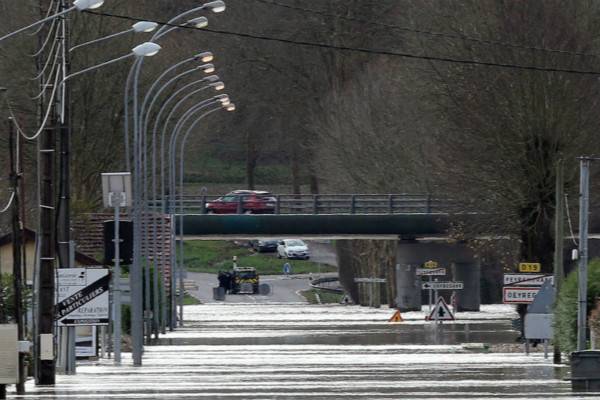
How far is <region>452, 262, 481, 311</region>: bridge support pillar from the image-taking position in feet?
260

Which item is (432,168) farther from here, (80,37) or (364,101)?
(364,101)

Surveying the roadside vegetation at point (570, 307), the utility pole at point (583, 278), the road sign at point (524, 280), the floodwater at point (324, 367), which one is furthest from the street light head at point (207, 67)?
the utility pole at point (583, 278)

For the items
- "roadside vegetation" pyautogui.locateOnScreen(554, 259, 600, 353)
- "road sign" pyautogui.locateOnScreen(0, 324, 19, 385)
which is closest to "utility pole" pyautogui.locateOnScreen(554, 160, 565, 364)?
"roadside vegetation" pyautogui.locateOnScreen(554, 259, 600, 353)

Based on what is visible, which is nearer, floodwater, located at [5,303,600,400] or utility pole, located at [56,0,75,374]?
floodwater, located at [5,303,600,400]

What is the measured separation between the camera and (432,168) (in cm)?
6206

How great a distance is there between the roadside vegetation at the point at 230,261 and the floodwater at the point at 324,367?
51.1m

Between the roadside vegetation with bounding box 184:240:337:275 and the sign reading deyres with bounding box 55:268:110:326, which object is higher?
the sign reading deyres with bounding box 55:268:110:326

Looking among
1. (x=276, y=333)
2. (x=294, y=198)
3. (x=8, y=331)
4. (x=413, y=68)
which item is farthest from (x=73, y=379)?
(x=294, y=198)

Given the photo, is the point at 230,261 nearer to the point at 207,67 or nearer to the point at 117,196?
the point at 207,67

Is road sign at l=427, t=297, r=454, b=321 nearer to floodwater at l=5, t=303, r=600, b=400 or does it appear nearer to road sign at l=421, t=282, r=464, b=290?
road sign at l=421, t=282, r=464, b=290

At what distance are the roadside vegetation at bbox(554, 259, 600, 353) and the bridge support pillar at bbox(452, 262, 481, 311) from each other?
4082 cm

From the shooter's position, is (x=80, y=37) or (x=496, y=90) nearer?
(x=496, y=90)

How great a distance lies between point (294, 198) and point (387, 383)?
56441 mm

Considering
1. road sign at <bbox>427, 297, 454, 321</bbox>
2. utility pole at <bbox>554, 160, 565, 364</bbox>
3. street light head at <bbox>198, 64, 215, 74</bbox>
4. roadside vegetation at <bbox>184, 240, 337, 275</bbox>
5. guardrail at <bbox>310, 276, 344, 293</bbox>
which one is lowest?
guardrail at <bbox>310, 276, 344, 293</bbox>
